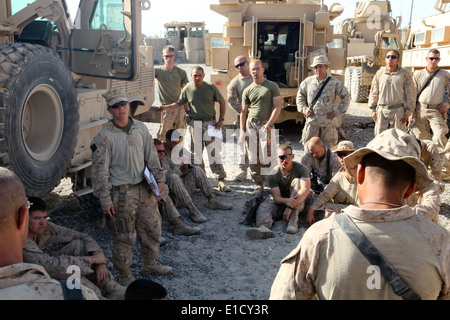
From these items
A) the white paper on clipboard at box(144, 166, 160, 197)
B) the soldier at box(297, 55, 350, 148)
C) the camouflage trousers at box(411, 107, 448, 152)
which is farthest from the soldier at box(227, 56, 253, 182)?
the white paper on clipboard at box(144, 166, 160, 197)

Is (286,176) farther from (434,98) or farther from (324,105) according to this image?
(434,98)


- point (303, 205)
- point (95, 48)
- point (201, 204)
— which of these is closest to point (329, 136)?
point (303, 205)

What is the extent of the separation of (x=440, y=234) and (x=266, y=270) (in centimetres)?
264

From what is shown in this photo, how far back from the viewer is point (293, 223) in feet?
16.7

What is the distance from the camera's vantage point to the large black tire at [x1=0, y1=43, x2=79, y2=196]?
3.27 m

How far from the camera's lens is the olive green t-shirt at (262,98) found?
19.9 feet

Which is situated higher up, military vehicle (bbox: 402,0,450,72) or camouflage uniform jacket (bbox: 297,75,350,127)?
military vehicle (bbox: 402,0,450,72)

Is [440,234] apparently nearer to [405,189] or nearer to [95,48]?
[405,189]

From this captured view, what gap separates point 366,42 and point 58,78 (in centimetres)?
1672

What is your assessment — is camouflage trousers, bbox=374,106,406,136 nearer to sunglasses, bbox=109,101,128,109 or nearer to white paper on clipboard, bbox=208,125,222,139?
white paper on clipboard, bbox=208,125,222,139

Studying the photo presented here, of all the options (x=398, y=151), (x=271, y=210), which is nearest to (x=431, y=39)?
(x=271, y=210)

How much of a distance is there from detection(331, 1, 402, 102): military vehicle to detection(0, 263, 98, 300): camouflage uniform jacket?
9.96 meters

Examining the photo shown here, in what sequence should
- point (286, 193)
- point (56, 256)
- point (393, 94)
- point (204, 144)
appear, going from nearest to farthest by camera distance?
point (56, 256) → point (286, 193) → point (204, 144) → point (393, 94)

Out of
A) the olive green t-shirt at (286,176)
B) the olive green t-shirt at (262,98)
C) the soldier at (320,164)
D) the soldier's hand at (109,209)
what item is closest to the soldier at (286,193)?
the olive green t-shirt at (286,176)
